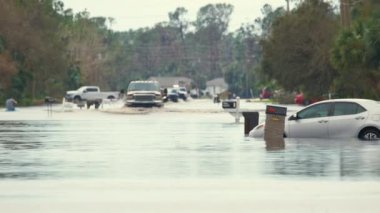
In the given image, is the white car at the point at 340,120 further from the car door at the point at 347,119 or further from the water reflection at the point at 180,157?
the water reflection at the point at 180,157

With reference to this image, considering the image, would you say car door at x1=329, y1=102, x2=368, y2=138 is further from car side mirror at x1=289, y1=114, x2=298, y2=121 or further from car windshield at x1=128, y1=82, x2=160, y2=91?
car windshield at x1=128, y1=82, x2=160, y2=91

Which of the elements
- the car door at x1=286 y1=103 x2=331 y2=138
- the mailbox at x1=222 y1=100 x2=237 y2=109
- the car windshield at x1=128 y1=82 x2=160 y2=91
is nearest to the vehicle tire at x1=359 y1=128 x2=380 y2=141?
the car door at x1=286 y1=103 x2=331 y2=138

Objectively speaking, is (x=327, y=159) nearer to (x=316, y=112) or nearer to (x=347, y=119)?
(x=347, y=119)

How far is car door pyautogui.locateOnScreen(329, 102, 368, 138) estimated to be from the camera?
36469 mm

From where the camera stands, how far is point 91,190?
1992cm

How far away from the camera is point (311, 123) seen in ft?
123

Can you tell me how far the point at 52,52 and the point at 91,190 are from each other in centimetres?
10777

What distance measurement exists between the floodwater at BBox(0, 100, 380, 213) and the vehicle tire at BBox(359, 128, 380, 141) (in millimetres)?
605

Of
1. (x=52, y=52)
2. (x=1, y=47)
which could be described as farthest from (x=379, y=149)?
(x=52, y=52)

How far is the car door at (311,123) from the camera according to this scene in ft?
121

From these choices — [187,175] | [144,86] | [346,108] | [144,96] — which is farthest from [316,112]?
[144,86]

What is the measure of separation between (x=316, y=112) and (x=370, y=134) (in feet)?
5.93

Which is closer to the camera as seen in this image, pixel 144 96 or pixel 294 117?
pixel 294 117

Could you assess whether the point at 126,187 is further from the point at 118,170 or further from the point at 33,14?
the point at 33,14
